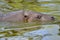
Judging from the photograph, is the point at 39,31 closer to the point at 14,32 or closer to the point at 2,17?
the point at 14,32

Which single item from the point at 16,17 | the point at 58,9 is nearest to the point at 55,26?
the point at 16,17

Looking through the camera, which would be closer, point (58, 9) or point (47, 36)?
point (47, 36)

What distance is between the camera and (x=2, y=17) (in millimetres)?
4125

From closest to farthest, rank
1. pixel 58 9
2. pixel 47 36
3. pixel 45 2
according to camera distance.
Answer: pixel 47 36
pixel 58 9
pixel 45 2

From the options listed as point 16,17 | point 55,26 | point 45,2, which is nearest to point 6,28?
point 16,17

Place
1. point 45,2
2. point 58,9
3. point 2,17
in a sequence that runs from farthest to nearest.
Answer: point 45,2
point 58,9
point 2,17

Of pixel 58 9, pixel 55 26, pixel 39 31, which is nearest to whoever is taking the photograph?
pixel 39 31

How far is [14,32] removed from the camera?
3.45m

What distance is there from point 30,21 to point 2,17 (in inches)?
20.6

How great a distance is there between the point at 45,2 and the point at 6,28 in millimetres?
3125

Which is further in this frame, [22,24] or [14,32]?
[22,24]

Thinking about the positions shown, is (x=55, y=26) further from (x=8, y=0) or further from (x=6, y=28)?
(x=8, y=0)

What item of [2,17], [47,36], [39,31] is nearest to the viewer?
[47,36]

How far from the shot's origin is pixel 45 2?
261 inches
